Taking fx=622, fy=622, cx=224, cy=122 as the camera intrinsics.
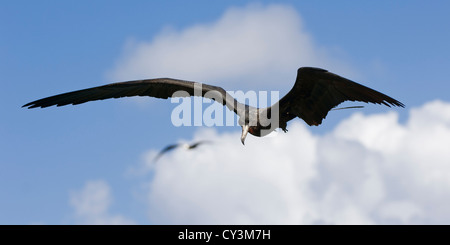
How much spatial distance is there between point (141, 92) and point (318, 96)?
520 centimetres

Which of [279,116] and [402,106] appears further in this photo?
[279,116]

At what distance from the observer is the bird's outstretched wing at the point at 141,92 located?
639 inches

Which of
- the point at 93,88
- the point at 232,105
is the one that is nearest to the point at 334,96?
the point at 232,105

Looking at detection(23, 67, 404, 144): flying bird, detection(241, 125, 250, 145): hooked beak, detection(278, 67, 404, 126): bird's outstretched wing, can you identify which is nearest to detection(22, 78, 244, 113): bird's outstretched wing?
detection(23, 67, 404, 144): flying bird

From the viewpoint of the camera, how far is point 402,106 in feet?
42.3

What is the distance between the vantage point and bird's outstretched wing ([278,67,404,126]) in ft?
44.0

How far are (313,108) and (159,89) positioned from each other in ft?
14.9

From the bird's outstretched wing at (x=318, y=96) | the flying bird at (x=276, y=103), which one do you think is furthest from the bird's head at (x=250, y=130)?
the bird's outstretched wing at (x=318, y=96)

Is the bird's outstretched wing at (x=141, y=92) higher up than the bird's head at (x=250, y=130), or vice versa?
the bird's outstretched wing at (x=141, y=92)

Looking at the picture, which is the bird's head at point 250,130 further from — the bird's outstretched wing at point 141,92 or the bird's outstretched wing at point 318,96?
the bird's outstretched wing at point 141,92

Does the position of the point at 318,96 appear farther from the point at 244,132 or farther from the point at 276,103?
the point at 244,132

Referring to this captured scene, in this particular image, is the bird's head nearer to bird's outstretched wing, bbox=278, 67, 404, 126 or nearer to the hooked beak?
the hooked beak

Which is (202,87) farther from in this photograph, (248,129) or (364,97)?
(364,97)

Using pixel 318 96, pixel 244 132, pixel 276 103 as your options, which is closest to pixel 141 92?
pixel 244 132
